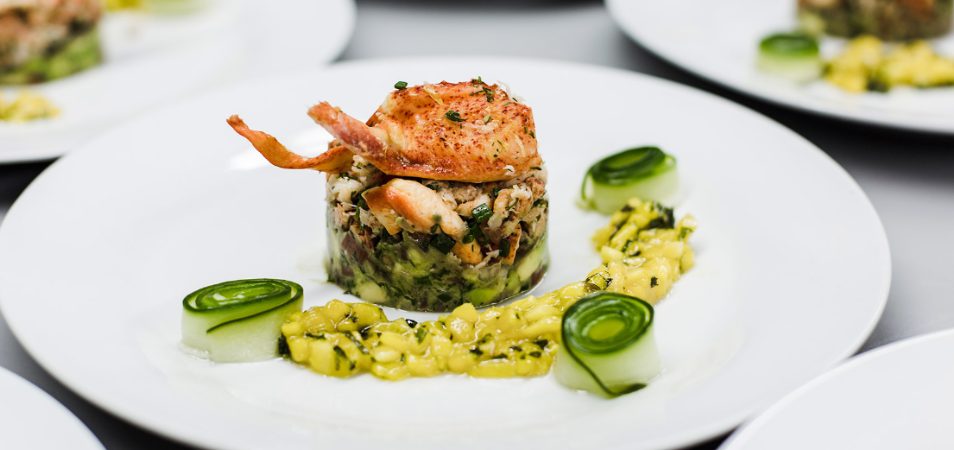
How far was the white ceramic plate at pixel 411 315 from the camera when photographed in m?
2.25

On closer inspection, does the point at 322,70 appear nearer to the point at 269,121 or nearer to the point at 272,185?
the point at 269,121

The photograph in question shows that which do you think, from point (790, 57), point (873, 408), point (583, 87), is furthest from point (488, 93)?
point (790, 57)

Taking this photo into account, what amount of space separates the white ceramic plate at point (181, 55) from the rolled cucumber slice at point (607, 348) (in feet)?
7.14

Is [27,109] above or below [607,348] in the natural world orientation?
above

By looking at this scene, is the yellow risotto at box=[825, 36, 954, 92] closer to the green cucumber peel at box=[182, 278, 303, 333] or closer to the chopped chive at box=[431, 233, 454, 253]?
the chopped chive at box=[431, 233, 454, 253]

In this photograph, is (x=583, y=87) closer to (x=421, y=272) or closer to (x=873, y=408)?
(x=421, y=272)

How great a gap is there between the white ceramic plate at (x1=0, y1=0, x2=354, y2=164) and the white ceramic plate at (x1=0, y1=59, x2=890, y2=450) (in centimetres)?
59

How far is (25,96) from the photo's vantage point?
416 centimetres

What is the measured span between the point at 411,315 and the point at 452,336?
304 millimetres

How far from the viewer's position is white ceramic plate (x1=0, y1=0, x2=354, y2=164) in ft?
13.6

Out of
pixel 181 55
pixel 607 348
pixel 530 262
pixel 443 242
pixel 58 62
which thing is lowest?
pixel 530 262

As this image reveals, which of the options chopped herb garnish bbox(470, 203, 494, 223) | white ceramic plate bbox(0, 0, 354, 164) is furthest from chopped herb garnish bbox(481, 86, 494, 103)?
white ceramic plate bbox(0, 0, 354, 164)

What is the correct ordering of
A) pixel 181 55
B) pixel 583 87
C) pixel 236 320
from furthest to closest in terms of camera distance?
pixel 181 55
pixel 583 87
pixel 236 320

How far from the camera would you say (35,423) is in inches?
79.0
